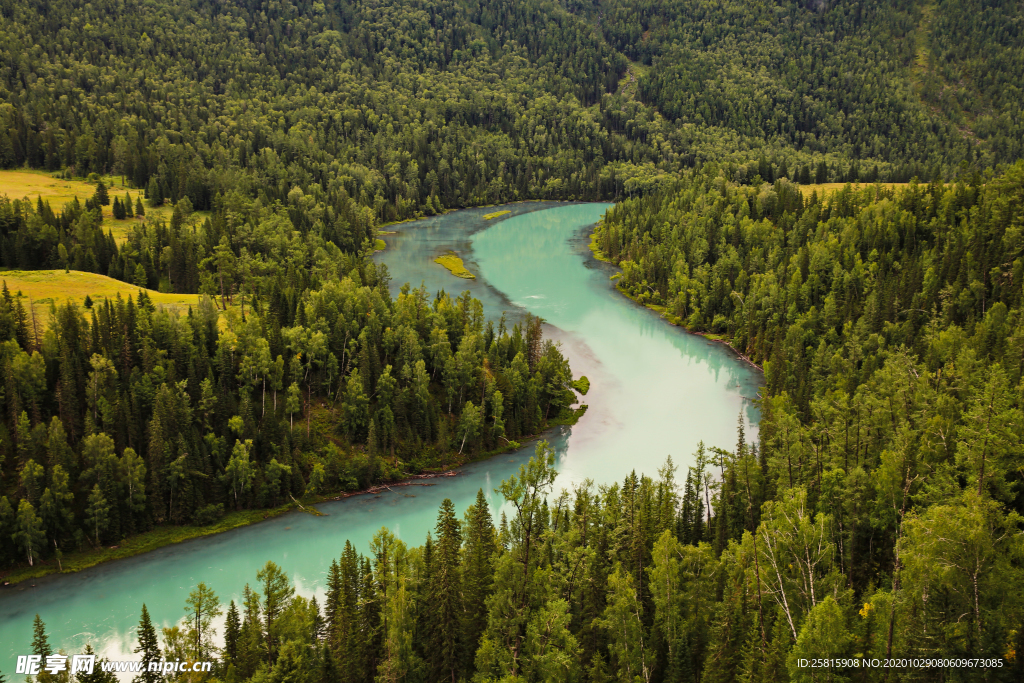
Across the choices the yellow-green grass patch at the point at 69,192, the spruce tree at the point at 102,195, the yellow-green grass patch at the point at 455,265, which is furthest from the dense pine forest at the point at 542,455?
the yellow-green grass patch at the point at 455,265

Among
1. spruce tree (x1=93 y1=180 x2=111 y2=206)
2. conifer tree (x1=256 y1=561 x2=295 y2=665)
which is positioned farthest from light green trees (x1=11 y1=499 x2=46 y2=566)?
spruce tree (x1=93 y1=180 x2=111 y2=206)

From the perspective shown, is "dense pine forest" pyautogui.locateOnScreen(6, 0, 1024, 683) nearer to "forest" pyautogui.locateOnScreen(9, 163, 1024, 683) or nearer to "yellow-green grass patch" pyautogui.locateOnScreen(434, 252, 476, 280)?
"forest" pyautogui.locateOnScreen(9, 163, 1024, 683)

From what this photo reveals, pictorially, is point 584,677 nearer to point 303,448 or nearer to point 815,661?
point 815,661

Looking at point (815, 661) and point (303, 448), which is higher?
point (815, 661)

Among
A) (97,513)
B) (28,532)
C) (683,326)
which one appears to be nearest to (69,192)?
(97,513)

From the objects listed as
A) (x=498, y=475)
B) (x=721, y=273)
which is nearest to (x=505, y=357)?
(x=498, y=475)
